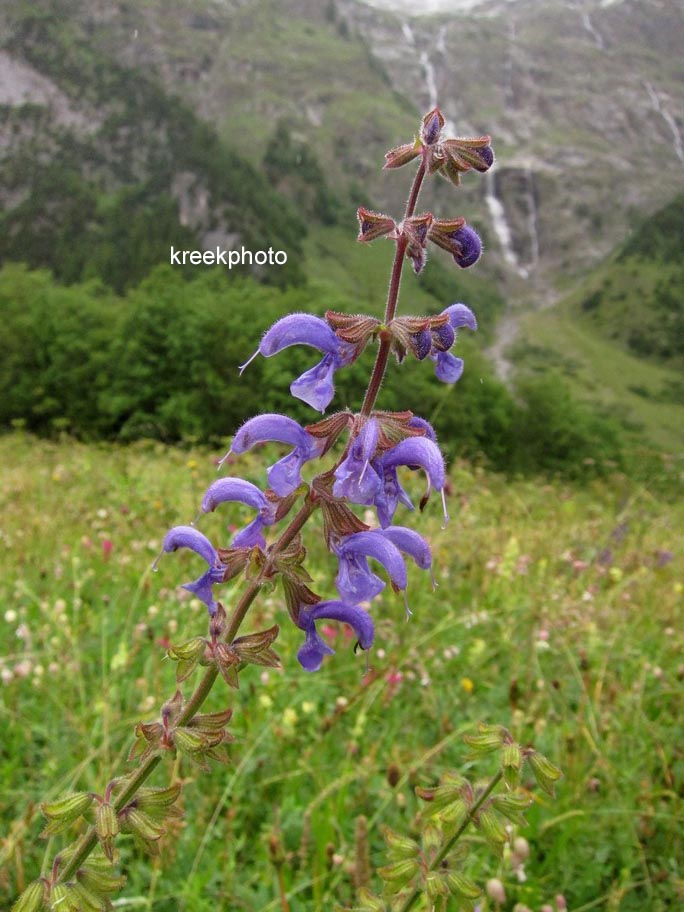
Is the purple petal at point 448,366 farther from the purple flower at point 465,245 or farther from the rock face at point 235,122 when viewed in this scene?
the rock face at point 235,122

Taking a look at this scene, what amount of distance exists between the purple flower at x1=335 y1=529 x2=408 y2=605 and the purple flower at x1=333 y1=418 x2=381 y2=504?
0.44 feet

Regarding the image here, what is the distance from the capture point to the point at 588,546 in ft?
18.6

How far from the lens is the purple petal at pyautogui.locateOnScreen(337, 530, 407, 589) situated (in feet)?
4.44

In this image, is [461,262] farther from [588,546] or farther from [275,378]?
[275,378]

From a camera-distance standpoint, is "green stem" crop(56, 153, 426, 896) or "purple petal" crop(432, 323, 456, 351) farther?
"purple petal" crop(432, 323, 456, 351)

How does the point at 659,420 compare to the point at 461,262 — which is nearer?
the point at 461,262

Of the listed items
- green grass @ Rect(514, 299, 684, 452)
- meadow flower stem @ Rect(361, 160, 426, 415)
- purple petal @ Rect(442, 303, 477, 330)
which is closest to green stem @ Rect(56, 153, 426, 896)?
meadow flower stem @ Rect(361, 160, 426, 415)

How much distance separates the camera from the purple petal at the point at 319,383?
1382mm

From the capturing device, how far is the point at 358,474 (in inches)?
49.6

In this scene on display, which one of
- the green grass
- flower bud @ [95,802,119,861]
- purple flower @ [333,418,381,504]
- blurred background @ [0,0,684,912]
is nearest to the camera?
flower bud @ [95,802,119,861]

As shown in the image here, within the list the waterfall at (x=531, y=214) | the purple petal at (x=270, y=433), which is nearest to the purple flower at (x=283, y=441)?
the purple petal at (x=270, y=433)

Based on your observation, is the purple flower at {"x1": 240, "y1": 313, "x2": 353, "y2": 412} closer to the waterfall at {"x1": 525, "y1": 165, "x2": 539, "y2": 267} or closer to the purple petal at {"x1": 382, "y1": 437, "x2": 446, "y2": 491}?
the purple petal at {"x1": 382, "y1": 437, "x2": 446, "y2": 491}

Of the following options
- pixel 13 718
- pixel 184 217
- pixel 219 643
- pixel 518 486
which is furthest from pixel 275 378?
pixel 184 217

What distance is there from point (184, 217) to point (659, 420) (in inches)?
3080
